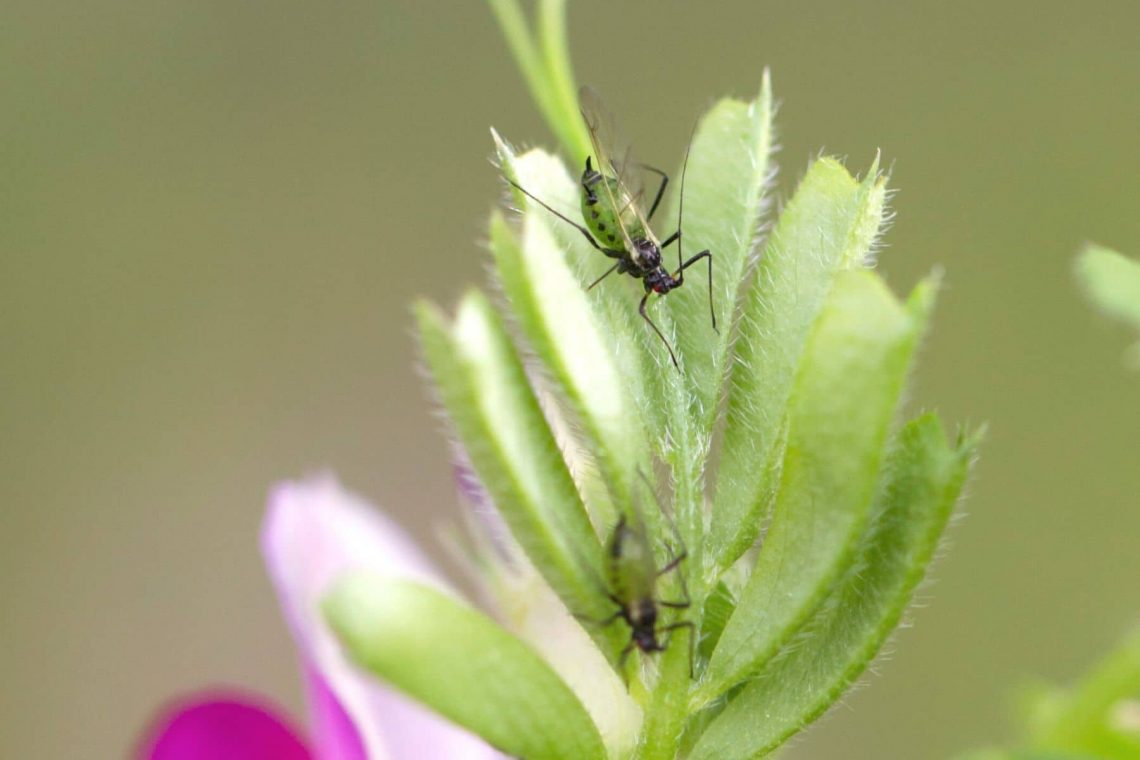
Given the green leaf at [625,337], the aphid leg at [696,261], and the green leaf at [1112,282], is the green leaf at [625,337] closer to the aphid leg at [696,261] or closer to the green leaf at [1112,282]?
the aphid leg at [696,261]

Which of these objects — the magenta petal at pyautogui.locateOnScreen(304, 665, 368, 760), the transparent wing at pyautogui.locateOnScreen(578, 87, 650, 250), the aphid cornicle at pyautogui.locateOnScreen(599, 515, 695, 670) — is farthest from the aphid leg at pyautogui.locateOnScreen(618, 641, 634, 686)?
the transparent wing at pyautogui.locateOnScreen(578, 87, 650, 250)

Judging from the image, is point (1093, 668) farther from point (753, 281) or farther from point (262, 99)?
point (262, 99)

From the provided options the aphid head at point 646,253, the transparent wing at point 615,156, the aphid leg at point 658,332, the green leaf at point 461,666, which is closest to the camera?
the green leaf at point 461,666

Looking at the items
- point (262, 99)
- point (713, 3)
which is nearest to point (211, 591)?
point (262, 99)

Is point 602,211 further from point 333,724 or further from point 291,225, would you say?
point 291,225

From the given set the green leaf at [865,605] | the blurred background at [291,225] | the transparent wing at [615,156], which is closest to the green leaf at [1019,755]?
the green leaf at [865,605]

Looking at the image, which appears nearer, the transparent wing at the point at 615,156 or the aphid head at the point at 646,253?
the aphid head at the point at 646,253
